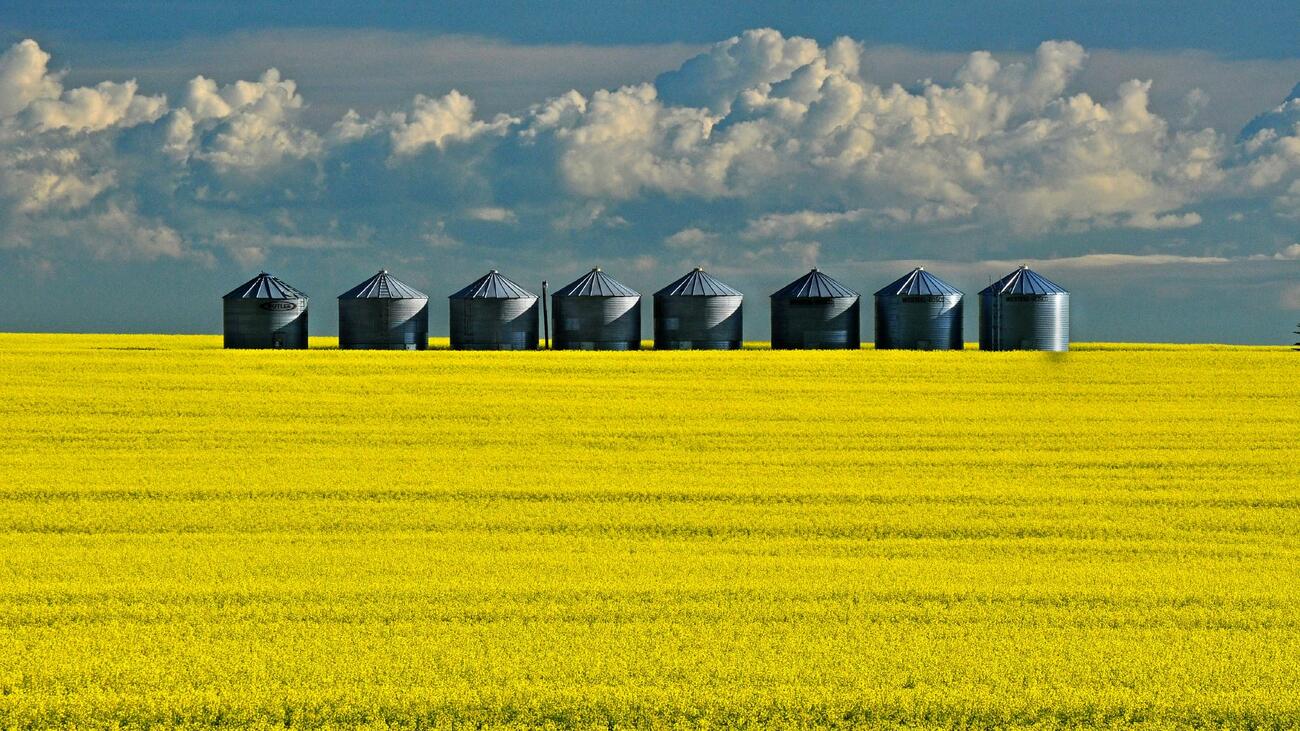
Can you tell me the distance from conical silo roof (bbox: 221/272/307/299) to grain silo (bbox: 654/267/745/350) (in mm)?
16646

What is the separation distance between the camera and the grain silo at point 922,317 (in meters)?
54.1

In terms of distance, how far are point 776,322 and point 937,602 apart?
39.8 meters

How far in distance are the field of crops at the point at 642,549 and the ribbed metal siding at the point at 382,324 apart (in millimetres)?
12925

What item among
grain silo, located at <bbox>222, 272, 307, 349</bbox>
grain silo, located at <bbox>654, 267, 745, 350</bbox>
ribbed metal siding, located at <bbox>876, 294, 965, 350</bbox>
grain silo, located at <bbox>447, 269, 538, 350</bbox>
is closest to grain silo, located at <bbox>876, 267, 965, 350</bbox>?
ribbed metal siding, located at <bbox>876, 294, 965, 350</bbox>

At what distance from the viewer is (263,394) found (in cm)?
Answer: 3578

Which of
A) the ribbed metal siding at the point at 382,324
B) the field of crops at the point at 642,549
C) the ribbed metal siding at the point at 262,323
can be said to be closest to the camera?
the field of crops at the point at 642,549

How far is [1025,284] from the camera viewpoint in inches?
2121

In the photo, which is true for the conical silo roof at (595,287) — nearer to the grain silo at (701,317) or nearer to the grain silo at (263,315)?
the grain silo at (701,317)

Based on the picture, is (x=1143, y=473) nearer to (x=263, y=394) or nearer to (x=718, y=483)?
(x=718, y=483)

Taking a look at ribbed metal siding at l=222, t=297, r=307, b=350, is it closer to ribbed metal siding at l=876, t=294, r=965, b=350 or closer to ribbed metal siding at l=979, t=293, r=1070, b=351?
ribbed metal siding at l=876, t=294, r=965, b=350

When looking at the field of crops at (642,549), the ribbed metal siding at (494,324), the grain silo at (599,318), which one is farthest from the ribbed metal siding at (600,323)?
the field of crops at (642,549)

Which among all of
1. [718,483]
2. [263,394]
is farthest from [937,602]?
[263,394]

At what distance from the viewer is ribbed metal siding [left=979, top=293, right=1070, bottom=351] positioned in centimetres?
5353

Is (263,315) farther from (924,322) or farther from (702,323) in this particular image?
(924,322)
